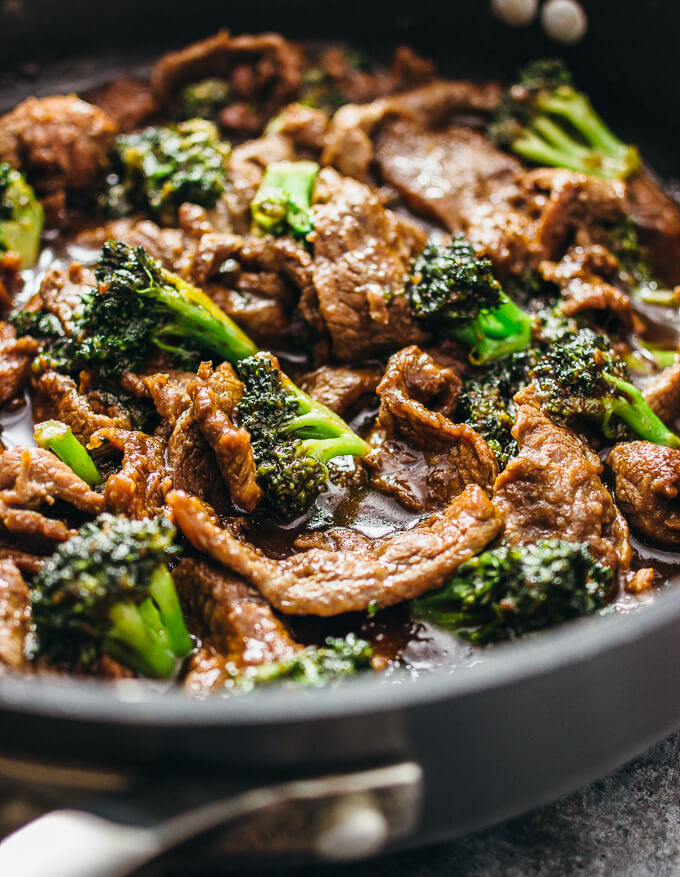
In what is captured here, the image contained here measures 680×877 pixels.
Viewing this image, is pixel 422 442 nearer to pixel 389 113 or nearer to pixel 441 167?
pixel 441 167

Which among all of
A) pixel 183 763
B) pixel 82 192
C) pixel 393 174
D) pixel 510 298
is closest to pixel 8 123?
pixel 82 192

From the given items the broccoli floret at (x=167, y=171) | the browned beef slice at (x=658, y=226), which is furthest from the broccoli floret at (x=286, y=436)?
the browned beef slice at (x=658, y=226)

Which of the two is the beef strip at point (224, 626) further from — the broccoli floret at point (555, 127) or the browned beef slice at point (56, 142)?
the broccoli floret at point (555, 127)

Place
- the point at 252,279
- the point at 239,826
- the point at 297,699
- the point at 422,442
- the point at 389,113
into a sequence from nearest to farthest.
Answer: the point at 297,699, the point at 239,826, the point at 422,442, the point at 252,279, the point at 389,113

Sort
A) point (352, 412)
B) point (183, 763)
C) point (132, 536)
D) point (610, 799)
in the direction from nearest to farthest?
point (183, 763)
point (132, 536)
point (610, 799)
point (352, 412)

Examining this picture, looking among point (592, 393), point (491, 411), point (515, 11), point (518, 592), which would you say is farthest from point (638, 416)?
point (515, 11)

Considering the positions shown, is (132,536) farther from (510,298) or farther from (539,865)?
(510,298)
